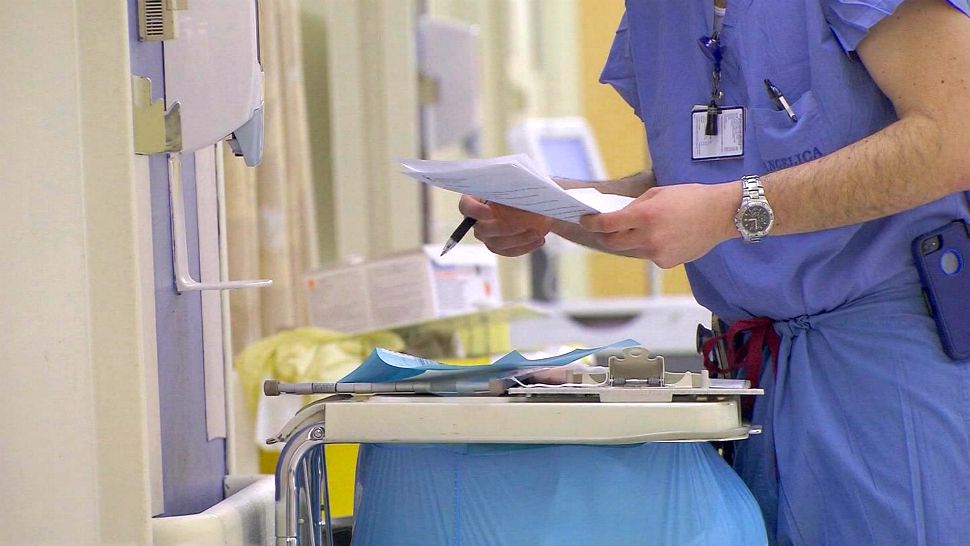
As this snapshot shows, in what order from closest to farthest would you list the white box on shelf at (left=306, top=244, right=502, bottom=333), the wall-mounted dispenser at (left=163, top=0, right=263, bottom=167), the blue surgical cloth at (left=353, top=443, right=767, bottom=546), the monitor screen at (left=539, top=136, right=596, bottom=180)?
the blue surgical cloth at (left=353, top=443, right=767, bottom=546) < the wall-mounted dispenser at (left=163, top=0, right=263, bottom=167) < the white box on shelf at (left=306, top=244, right=502, bottom=333) < the monitor screen at (left=539, top=136, right=596, bottom=180)

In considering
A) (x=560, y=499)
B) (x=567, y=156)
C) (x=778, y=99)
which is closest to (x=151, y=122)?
(x=560, y=499)

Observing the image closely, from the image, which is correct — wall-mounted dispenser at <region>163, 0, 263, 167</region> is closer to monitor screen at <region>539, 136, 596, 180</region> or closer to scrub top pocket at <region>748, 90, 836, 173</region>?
scrub top pocket at <region>748, 90, 836, 173</region>

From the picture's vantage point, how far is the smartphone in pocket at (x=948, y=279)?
4.15ft

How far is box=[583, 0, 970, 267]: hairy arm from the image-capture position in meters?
1.20

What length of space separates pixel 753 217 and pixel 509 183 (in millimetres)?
277

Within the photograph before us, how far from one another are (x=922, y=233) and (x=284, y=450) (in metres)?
0.74

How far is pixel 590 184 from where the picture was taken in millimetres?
1594

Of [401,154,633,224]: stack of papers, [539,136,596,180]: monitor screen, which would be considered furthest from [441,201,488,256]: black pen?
[539,136,596,180]: monitor screen

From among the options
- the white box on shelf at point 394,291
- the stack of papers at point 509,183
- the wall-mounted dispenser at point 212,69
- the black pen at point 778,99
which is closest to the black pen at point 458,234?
the stack of papers at point 509,183

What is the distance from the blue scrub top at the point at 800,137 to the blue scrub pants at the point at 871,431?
1.6 inches

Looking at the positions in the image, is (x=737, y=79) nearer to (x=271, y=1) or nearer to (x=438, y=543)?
(x=438, y=543)

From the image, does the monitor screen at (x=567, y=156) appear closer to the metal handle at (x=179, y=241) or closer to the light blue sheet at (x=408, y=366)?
the metal handle at (x=179, y=241)

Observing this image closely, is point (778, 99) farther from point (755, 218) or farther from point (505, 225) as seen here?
point (505, 225)

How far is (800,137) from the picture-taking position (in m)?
1.31
